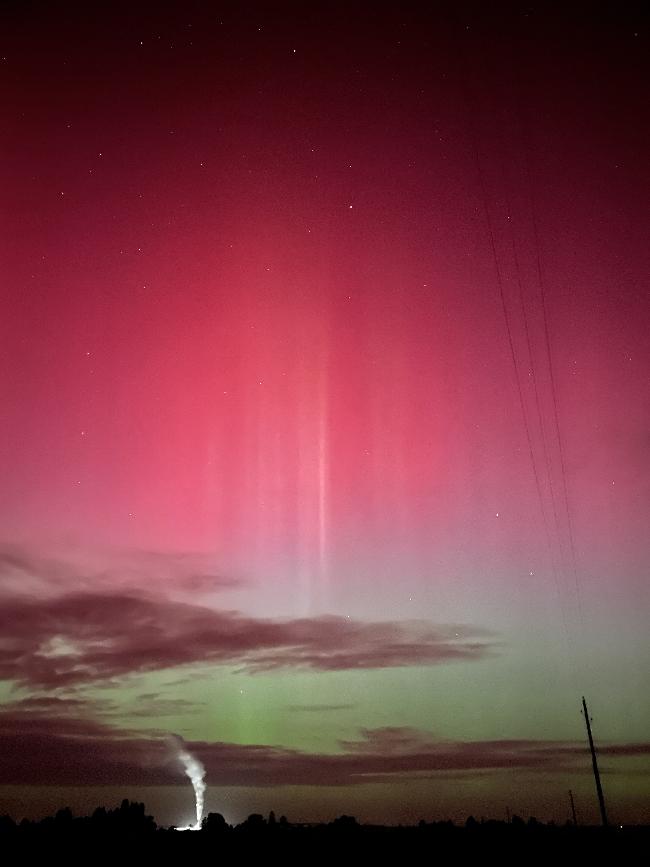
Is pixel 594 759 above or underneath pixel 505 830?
above

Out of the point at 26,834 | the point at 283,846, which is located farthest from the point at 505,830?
the point at 26,834

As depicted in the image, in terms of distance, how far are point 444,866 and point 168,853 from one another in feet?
41.8

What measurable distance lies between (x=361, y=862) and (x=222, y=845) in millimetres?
9661

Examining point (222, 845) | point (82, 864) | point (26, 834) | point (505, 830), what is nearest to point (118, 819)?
point (26, 834)

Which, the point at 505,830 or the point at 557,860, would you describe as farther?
the point at 505,830

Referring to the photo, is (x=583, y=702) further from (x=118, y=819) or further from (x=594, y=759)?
(x=118, y=819)

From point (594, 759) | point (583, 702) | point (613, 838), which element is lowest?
point (613, 838)

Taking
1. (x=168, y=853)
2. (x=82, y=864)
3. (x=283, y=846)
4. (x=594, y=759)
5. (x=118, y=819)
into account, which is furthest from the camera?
(x=118, y=819)

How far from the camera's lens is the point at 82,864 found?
30.8m

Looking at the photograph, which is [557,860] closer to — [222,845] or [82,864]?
[222,845]

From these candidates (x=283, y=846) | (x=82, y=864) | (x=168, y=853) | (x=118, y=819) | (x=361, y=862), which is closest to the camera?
(x=82, y=864)

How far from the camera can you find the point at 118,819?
49.9 metres

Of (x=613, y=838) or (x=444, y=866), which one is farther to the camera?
(x=613, y=838)

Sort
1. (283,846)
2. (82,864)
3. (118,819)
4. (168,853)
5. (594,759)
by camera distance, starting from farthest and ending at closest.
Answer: (118,819) → (594,759) → (283,846) → (168,853) → (82,864)
